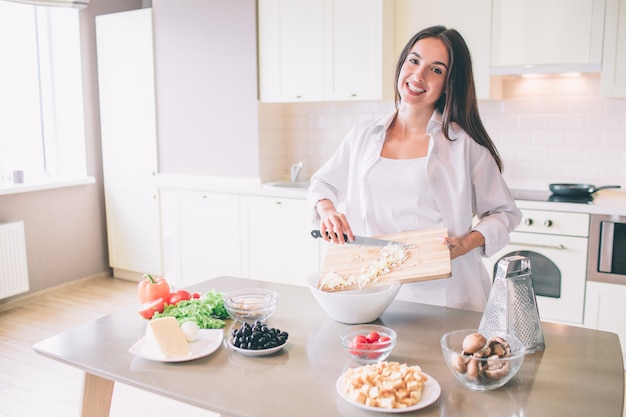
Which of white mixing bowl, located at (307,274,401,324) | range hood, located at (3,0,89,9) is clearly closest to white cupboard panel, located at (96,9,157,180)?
range hood, located at (3,0,89,9)

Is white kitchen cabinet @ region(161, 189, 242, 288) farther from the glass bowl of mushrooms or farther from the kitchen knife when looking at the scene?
the glass bowl of mushrooms

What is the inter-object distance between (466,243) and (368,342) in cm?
59

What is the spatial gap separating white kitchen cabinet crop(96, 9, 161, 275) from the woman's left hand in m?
3.52

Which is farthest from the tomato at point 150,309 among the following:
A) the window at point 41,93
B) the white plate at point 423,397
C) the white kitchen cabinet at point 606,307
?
the window at point 41,93

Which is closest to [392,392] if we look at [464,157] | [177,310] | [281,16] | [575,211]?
[177,310]

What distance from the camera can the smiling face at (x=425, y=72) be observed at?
199 centimetres

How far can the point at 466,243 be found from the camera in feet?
6.44

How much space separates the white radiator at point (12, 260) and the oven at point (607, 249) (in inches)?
155

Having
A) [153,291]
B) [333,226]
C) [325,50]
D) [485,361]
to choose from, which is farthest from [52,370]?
[485,361]

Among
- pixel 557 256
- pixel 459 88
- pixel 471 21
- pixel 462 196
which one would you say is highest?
pixel 471 21

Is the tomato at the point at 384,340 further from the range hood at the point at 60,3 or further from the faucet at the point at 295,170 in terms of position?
the range hood at the point at 60,3

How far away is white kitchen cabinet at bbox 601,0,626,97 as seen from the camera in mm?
3459

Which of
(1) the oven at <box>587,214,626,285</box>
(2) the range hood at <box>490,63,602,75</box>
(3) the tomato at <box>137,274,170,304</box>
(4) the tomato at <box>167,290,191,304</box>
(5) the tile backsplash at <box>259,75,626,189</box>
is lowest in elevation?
(1) the oven at <box>587,214,626,285</box>

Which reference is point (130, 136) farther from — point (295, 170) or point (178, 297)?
point (178, 297)
